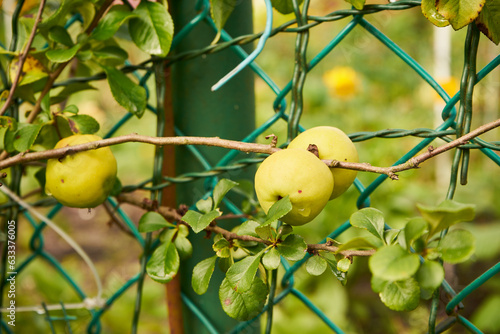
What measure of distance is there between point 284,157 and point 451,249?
159 mm

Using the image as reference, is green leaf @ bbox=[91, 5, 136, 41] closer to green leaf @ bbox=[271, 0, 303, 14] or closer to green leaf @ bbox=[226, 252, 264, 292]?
green leaf @ bbox=[271, 0, 303, 14]

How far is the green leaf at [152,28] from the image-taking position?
54 centimetres

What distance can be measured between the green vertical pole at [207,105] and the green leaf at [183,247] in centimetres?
8

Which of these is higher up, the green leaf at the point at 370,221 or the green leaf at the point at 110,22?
the green leaf at the point at 110,22

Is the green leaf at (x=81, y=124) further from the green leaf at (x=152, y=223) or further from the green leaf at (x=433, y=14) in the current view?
the green leaf at (x=433, y=14)

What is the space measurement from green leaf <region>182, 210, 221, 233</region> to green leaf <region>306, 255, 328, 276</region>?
11 centimetres

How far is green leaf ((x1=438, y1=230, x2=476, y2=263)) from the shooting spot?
354 millimetres

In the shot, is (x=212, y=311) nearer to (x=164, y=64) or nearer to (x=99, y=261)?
(x=164, y=64)

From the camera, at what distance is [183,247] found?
53 cm

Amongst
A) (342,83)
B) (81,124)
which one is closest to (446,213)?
(81,124)

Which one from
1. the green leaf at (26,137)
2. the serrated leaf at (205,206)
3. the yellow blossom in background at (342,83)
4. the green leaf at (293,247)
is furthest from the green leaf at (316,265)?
the yellow blossom in background at (342,83)

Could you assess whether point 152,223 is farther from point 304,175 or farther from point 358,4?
point 358,4

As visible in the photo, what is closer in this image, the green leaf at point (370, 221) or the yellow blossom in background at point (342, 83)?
the green leaf at point (370, 221)

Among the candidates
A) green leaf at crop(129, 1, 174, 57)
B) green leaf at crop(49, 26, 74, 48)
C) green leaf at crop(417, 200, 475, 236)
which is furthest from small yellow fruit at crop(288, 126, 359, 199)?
green leaf at crop(49, 26, 74, 48)
